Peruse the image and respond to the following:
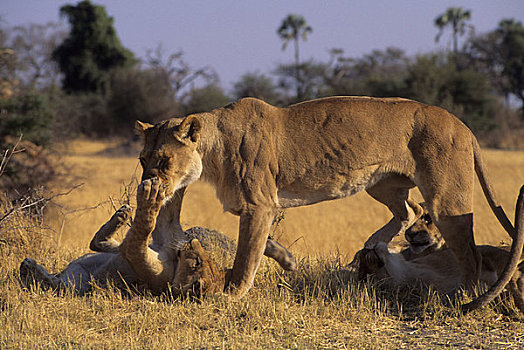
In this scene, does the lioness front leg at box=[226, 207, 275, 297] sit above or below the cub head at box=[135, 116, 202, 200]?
below

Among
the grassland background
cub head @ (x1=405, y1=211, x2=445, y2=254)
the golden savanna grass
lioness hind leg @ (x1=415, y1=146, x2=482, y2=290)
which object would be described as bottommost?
the grassland background

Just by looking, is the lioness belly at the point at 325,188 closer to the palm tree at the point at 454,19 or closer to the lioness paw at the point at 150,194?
the lioness paw at the point at 150,194

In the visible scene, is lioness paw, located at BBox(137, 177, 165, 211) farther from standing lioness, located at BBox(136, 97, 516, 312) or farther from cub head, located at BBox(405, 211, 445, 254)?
cub head, located at BBox(405, 211, 445, 254)

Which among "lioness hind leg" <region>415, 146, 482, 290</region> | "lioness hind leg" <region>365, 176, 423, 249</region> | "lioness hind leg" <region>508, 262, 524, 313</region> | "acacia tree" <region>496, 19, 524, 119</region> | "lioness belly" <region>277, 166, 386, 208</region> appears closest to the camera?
"lioness hind leg" <region>508, 262, 524, 313</region>

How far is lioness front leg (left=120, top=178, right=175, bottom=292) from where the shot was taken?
4.49 m

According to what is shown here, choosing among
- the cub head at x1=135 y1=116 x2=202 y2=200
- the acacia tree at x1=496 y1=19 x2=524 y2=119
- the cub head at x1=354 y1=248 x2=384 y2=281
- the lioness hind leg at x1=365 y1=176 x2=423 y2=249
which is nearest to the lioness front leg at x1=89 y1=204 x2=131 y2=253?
the cub head at x1=135 y1=116 x2=202 y2=200

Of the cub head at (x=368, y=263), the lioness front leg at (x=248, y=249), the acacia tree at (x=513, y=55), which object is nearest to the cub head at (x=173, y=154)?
the lioness front leg at (x=248, y=249)

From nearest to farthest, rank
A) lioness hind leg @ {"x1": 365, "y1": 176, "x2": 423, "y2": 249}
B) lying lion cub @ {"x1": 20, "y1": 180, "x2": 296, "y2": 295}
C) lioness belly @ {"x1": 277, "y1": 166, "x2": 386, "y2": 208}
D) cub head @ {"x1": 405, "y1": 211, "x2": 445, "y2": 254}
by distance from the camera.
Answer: lying lion cub @ {"x1": 20, "y1": 180, "x2": 296, "y2": 295} < lioness belly @ {"x1": 277, "y1": 166, "x2": 386, "y2": 208} < cub head @ {"x1": 405, "y1": 211, "x2": 445, "y2": 254} < lioness hind leg @ {"x1": 365, "y1": 176, "x2": 423, "y2": 249}

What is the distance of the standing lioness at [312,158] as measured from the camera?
4934mm

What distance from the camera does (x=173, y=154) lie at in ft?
16.1

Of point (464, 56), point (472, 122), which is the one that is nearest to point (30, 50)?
point (472, 122)

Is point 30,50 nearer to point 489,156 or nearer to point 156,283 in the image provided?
point 489,156

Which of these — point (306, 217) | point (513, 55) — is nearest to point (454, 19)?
point (513, 55)

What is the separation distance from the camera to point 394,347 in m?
4.21
